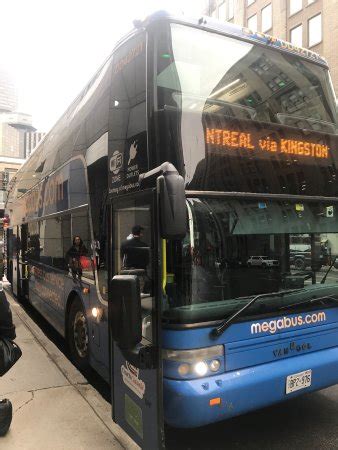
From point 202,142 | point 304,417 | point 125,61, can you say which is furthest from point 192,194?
point 304,417

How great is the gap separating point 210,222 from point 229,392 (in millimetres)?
1277

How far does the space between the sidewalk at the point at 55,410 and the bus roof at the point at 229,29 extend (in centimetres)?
344

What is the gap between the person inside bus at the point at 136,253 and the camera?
3164 mm

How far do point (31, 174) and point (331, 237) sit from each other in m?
6.57

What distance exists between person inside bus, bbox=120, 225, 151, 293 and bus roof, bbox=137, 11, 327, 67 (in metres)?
1.70

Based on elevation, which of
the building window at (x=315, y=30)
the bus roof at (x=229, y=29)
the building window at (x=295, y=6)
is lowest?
the bus roof at (x=229, y=29)

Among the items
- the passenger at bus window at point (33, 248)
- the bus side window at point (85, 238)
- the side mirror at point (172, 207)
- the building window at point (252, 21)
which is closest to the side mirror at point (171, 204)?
the side mirror at point (172, 207)

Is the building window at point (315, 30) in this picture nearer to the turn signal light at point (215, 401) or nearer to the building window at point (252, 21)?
the building window at point (252, 21)

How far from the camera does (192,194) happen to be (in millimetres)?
3285

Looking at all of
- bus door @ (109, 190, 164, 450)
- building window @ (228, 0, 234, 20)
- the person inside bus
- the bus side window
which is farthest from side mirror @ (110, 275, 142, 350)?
building window @ (228, 0, 234, 20)

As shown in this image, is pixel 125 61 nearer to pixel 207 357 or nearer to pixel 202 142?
pixel 202 142

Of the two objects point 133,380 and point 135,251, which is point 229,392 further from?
point 135,251

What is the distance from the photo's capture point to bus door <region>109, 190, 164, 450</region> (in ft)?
9.35

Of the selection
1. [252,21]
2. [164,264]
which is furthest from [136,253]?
[252,21]
